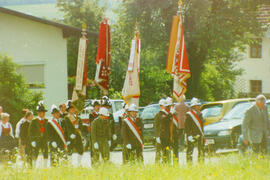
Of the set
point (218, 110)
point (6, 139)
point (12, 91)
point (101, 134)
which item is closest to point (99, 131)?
point (101, 134)

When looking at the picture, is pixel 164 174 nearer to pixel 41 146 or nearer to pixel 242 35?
pixel 41 146

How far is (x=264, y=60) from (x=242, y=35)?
8.62m

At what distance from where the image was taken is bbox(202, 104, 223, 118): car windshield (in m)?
19.2

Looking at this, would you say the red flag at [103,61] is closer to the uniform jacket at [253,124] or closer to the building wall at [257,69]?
the uniform jacket at [253,124]

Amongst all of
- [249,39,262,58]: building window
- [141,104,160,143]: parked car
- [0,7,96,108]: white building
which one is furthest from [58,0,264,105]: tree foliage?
[141,104,160,143]: parked car

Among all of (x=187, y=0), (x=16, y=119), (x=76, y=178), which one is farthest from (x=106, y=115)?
(x=187, y=0)

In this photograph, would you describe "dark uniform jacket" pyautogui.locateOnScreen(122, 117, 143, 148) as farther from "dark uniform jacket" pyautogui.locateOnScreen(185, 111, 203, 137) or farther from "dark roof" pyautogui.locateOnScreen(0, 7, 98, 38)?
"dark roof" pyautogui.locateOnScreen(0, 7, 98, 38)

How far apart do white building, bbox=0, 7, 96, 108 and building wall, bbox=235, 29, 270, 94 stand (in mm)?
14139

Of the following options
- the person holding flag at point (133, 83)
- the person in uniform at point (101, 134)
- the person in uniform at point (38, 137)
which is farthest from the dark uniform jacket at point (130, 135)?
the person holding flag at point (133, 83)

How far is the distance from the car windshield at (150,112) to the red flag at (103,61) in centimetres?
560

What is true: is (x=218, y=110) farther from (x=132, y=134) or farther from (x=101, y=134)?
(x=132, y=134)

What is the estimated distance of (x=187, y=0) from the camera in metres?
28.0

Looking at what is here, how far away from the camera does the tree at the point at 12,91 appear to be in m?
22.2

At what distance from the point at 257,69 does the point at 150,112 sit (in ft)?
61.1
